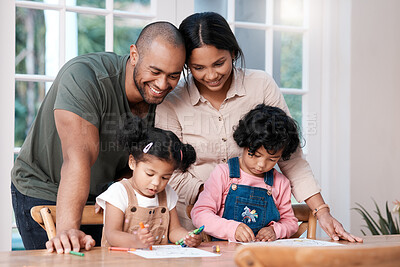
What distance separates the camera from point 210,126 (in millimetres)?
1991

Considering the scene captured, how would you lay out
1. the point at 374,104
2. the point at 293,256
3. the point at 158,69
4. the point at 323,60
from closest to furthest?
1. the point at 293,256
2. the point at 158,69
3. the point at 374,104
4. the point at 323,60

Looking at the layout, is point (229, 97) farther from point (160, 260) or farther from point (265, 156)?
point (160, 260)

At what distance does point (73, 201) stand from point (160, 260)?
0.41m

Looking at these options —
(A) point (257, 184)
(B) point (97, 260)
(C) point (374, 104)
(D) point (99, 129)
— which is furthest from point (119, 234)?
(C) point (374, 104)

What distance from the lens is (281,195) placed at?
6.43 ft

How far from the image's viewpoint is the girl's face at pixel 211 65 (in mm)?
1831

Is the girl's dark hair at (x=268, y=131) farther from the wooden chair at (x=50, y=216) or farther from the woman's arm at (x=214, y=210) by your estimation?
the wooden chair at (x=50, y=216)

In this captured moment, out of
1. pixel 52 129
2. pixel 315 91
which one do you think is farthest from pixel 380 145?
pixel 52 129

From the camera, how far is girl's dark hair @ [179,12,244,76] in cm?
184

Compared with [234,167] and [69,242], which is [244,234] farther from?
[69,242]

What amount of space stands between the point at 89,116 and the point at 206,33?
56cm

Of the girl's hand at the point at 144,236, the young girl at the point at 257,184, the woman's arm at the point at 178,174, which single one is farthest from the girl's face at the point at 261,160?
the girl's hand at the point at 144,236

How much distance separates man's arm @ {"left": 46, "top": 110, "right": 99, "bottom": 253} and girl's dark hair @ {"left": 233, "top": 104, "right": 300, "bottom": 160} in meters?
0.60

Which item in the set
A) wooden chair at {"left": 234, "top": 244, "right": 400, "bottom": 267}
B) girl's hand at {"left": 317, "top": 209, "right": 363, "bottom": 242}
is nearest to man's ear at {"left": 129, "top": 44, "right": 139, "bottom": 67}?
girl's hand at {"left": 317, "top": 209, "right": 363, "bottom": 242}
